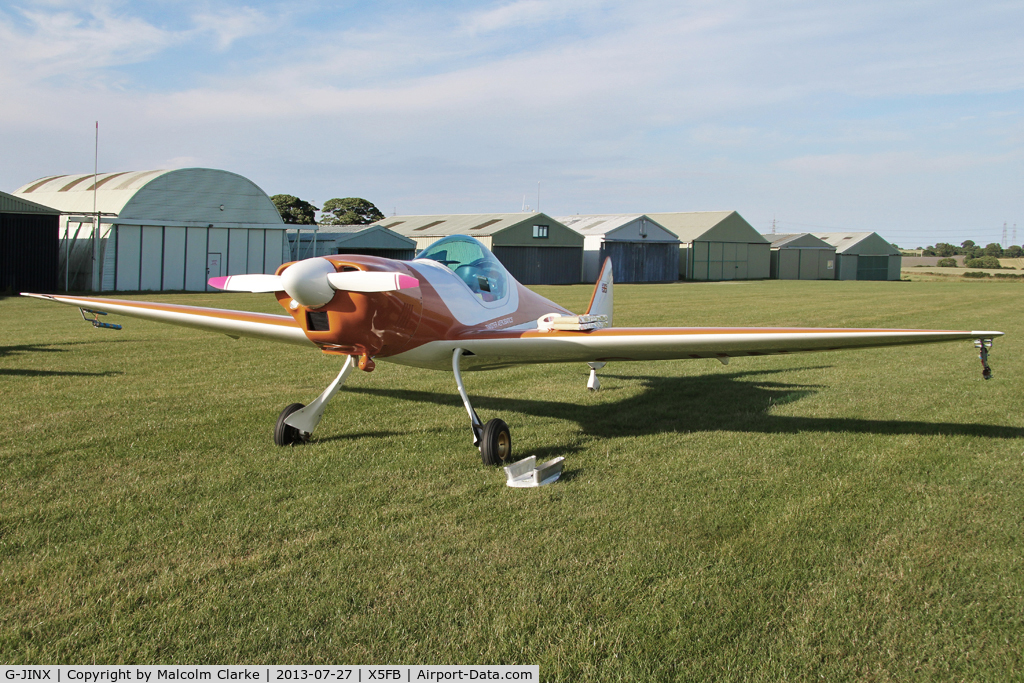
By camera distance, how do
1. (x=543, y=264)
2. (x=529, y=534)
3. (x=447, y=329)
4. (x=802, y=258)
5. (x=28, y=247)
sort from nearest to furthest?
(x=529, y=534) → (x=447, y=329) → (x=28, y=247) → (x=543, y=264) → (x=802, y=258)

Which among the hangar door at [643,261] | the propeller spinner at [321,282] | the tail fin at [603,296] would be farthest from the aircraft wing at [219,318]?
the hangar door at [643,261]

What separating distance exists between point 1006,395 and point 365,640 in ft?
31.7

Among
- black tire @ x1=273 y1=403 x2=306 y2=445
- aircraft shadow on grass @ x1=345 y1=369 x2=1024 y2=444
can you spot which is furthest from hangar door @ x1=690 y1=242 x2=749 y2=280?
black tire @ x1=273 y1=403 x2=306 y2=445

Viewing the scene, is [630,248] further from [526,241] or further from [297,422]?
[297,422]

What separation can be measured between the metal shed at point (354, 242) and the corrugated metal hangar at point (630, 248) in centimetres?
1493

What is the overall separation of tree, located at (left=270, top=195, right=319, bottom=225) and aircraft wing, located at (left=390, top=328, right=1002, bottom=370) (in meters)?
69.2

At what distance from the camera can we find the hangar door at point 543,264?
47844 mm

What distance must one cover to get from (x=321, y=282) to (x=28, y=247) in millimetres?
29452

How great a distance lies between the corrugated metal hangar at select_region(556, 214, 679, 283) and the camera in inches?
2090

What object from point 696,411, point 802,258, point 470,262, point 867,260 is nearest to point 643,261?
point 802,258

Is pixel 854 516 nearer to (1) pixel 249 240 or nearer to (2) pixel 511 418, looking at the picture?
(2) pixel 511 418

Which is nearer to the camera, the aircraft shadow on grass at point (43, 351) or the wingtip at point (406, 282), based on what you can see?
the wingtip at point (406, 282)

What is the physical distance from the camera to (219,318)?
8203mm

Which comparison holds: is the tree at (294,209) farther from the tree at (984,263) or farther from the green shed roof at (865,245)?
the tree at (984,263)
